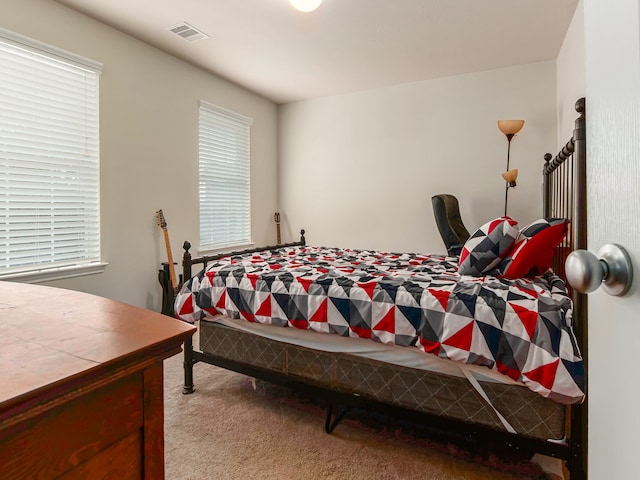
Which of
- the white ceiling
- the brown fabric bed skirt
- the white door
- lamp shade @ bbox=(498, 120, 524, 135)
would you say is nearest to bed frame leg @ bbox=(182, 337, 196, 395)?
the brown fabric bed skirt

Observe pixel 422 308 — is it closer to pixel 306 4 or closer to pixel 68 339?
pixel 68 339

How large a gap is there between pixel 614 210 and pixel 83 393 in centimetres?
78

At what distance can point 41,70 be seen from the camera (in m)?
2.58

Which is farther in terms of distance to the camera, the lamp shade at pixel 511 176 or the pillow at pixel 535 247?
the lamp shade at pixel 511 176

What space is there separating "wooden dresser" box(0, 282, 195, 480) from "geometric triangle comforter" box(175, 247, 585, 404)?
107cm

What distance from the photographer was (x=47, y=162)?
2625 millimetres

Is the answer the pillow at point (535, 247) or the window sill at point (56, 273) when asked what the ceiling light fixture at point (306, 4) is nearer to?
the pillow at point (535, 247)

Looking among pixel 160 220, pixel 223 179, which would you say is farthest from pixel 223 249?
pixel 160 220

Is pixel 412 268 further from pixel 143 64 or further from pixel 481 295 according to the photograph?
pixel 143 64

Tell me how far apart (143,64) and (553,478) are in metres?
3.99

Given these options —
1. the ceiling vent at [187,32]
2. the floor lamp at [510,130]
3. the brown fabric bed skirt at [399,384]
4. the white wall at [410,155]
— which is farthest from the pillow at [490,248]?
the ceiling vent at [187,32]

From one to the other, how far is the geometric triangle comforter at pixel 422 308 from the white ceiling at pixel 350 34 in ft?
6.31

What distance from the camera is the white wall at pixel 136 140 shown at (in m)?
2.73

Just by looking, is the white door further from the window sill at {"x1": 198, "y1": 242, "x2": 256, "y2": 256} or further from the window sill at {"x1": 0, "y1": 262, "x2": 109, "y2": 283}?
the window sill at {"x1": 198, "y1": 242, "x2": 256, "y2": 256}
